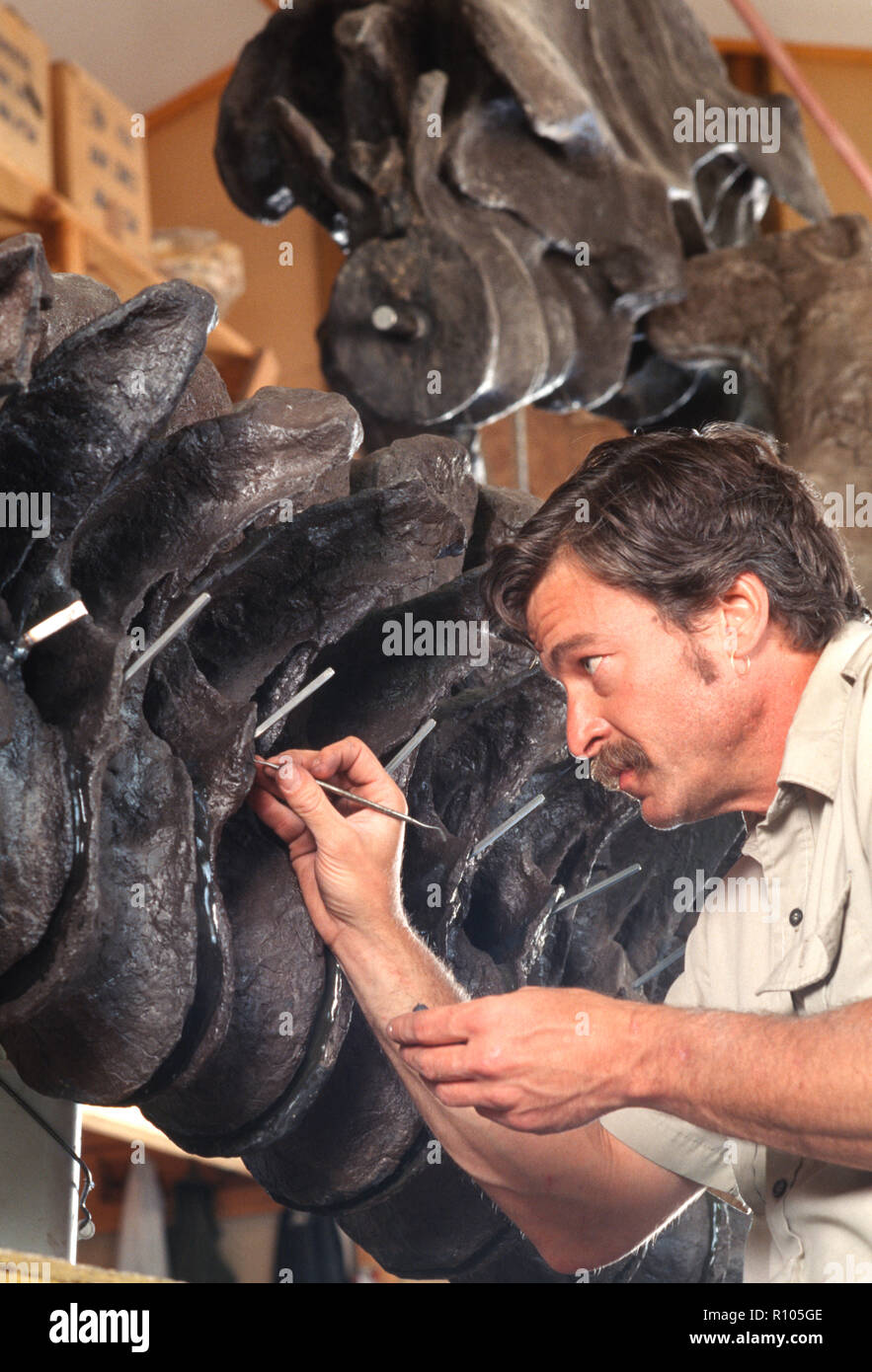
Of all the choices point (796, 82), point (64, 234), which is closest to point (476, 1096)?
point (796, 82)

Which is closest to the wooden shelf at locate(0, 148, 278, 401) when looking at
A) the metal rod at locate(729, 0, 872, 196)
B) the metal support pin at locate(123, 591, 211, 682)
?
the metal rod at locate(729, 0, 872, 196)

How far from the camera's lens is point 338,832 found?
96cm

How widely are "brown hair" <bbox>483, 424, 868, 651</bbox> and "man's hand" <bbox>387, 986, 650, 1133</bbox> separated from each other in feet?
0.83

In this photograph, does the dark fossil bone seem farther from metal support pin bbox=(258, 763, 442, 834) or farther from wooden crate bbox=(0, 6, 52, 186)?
wooden crate bbox=(0, 6, 52, 186)

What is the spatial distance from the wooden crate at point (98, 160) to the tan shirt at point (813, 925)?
2006 millimetres

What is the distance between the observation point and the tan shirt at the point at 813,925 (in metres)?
0.92

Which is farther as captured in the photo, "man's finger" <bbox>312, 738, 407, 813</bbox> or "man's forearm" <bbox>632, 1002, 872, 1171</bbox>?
"man's finger" <bbox>312, 738, 407, 813</bbox>

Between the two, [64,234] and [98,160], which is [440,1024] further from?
[98,160]

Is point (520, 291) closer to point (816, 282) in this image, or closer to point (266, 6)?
point (816, 282)

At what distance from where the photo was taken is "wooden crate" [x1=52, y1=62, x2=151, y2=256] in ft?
8.71

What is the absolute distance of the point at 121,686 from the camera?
764 mm

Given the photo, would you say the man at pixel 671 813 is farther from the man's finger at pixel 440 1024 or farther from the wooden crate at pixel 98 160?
the wooden crate at pixel 98 160

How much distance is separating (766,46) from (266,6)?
186cm

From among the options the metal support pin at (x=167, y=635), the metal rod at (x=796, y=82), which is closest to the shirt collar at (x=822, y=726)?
the metal support pin at (x=167, y=635)
